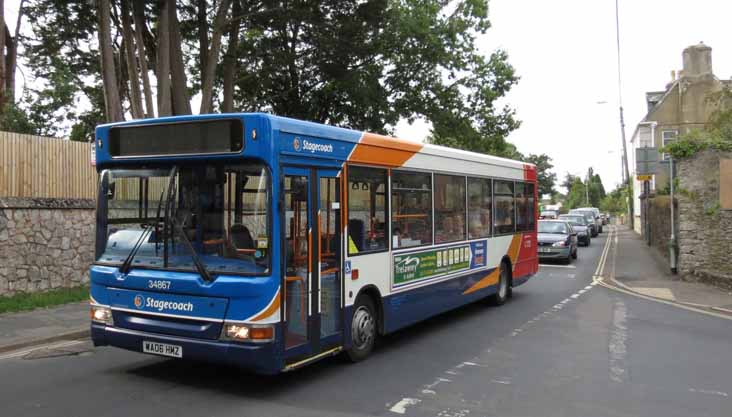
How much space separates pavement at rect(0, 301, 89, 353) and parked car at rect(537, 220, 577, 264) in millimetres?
16196

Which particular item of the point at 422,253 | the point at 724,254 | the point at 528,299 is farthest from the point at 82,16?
the point at 724,254

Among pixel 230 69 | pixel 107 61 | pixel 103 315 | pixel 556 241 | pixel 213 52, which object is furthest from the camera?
pixel 556 241

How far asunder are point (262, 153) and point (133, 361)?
3.44m

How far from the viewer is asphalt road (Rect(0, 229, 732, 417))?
572 cm

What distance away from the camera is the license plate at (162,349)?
5879 mm

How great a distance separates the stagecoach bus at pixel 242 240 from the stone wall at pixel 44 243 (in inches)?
235

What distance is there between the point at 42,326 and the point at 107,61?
23.0ft

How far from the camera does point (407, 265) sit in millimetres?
8406

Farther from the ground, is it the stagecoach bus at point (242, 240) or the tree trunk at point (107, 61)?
the tree trunk at point (107, 61)

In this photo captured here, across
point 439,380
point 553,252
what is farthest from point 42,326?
point 553,252

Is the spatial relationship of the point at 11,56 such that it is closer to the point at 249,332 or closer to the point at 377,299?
the point at 377,299

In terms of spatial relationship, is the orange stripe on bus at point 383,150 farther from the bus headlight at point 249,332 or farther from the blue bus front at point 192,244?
the bus headlight at point 249,332

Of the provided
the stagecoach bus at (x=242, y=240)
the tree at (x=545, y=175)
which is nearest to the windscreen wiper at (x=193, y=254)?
the stagecoach bus at (x=242, y=240)

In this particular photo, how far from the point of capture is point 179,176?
6.15 metres
